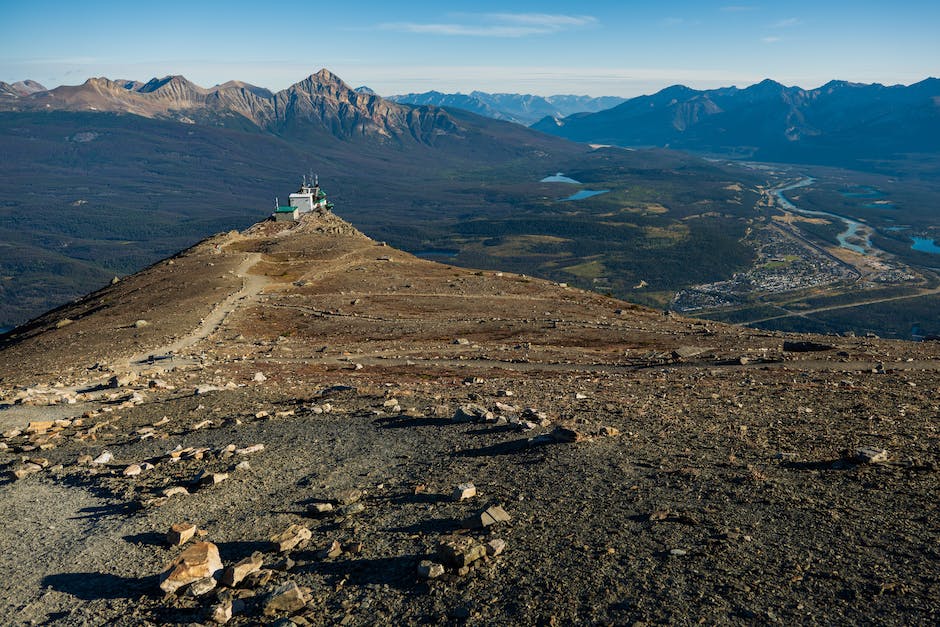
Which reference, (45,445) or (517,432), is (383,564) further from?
(45,445)

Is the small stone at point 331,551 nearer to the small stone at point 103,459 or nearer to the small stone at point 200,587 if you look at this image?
the small stone at point 200,587

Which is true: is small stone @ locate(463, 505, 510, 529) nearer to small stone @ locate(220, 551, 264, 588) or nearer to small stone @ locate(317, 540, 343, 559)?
small stone @ locate(317, 540, 343, 559)

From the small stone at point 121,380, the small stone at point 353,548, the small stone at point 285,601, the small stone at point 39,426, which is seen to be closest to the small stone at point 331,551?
the small stone at point 353,548

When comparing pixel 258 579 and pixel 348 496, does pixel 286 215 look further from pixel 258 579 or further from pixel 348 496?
pixel 258 579

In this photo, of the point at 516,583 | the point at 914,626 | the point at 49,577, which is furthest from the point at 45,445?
the point at 914,626

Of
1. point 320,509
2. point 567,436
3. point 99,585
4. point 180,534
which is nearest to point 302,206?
point 567,436

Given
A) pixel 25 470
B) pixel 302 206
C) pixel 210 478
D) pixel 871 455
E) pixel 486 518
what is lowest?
pixel 302 206

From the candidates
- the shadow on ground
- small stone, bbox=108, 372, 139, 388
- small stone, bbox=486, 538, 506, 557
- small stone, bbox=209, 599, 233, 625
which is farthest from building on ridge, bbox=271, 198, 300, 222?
small stone, bbox=209, 599, 233, 625
